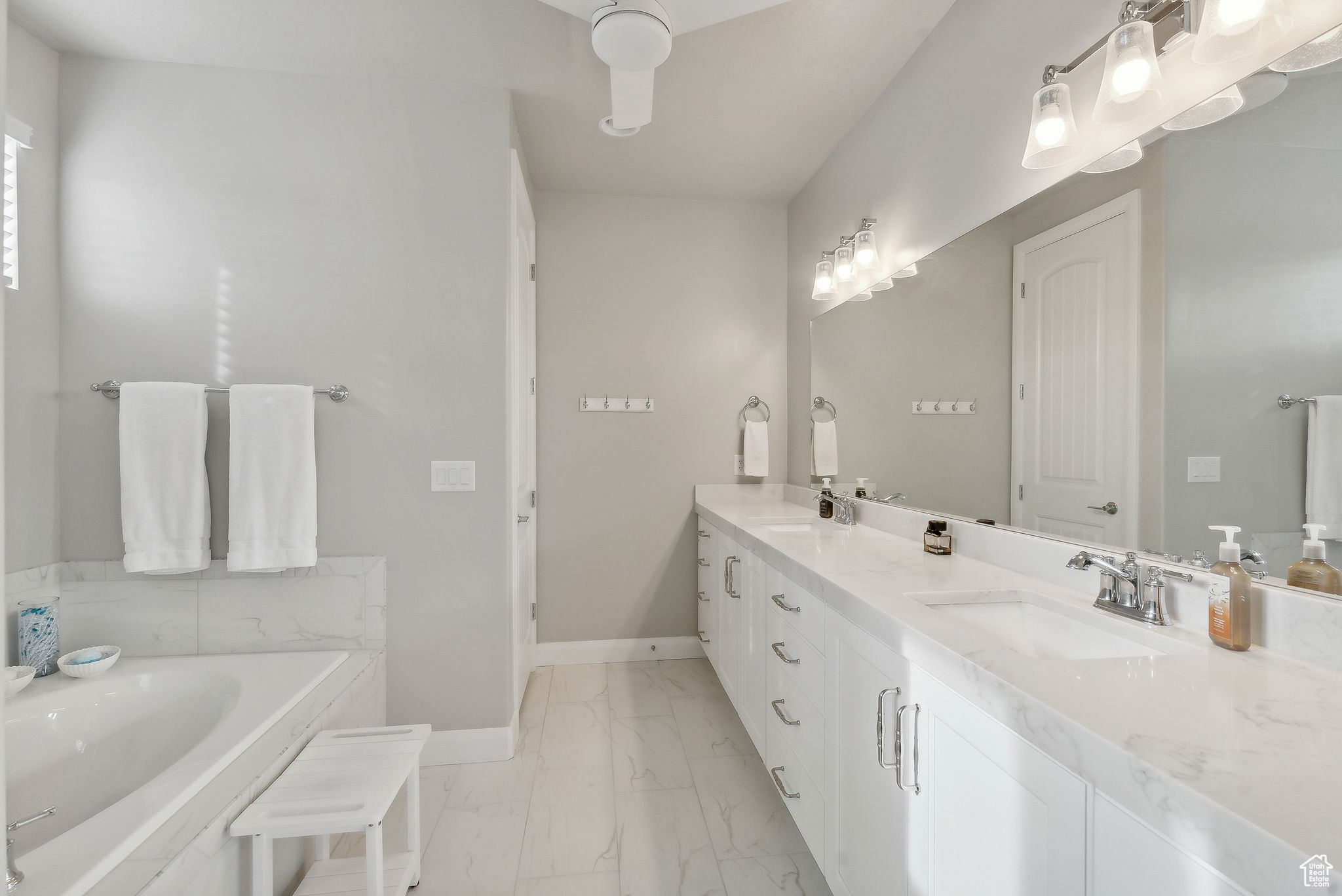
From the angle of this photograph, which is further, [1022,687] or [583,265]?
[583,265]

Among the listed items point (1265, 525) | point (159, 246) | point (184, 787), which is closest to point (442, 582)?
point (184, 787)

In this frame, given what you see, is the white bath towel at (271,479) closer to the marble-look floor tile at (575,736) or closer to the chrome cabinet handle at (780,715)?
the marble-look floor tile at (575,736)

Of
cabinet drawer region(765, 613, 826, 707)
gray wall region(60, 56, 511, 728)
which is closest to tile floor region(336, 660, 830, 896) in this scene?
gray wall region(60, 56, 511, 728)

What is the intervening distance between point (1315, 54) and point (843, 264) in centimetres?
165

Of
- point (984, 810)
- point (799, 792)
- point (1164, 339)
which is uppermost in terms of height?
point (1164, 339)

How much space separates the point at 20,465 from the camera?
2.02m

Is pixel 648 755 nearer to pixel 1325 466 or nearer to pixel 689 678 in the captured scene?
pixel 689 678

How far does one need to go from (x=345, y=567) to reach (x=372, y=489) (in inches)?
11.3

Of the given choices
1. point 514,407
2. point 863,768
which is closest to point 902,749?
point 863,768

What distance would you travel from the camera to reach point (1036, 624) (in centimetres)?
145

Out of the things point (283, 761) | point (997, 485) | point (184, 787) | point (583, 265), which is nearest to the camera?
point (184, 787)

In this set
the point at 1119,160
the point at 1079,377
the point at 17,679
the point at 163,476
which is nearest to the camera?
the point at 1119,160

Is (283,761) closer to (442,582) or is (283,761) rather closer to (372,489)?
(442,582)

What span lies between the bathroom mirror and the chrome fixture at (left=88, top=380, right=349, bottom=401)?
2.03m
